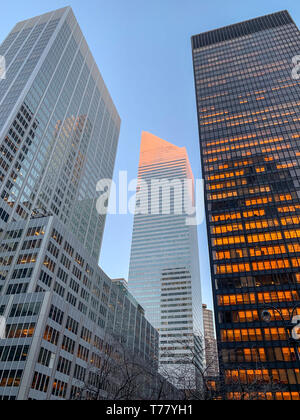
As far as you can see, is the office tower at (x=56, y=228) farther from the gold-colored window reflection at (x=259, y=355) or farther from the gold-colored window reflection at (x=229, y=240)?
the gold-colored window reflection at (x=229, y=240)

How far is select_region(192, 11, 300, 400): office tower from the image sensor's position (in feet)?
237

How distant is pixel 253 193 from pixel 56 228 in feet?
211

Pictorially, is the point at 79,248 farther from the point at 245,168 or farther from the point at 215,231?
the point at 245,168

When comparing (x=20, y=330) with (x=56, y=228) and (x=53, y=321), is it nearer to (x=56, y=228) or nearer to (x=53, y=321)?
(x=53, y=321)

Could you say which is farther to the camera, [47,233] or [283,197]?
[283,197]

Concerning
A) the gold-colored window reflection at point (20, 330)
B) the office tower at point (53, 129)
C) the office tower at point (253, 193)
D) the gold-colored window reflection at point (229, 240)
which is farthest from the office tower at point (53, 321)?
the gold-colored window reflection at point (229, 240)

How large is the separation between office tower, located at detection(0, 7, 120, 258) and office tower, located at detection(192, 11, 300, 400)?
5714cm

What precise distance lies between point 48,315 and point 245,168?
3176 inches

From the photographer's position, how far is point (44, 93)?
118375mm

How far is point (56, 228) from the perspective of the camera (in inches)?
3071

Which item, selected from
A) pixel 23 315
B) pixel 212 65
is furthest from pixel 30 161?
pixel 212 65

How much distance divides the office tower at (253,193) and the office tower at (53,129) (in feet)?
187

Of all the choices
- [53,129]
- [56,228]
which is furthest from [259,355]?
[53,129]

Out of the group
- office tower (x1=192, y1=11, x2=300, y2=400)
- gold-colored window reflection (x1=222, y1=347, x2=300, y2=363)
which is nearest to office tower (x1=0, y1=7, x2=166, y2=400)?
gold-colored window reflection (x1=222, y1=347, x2=300, y2=363)
